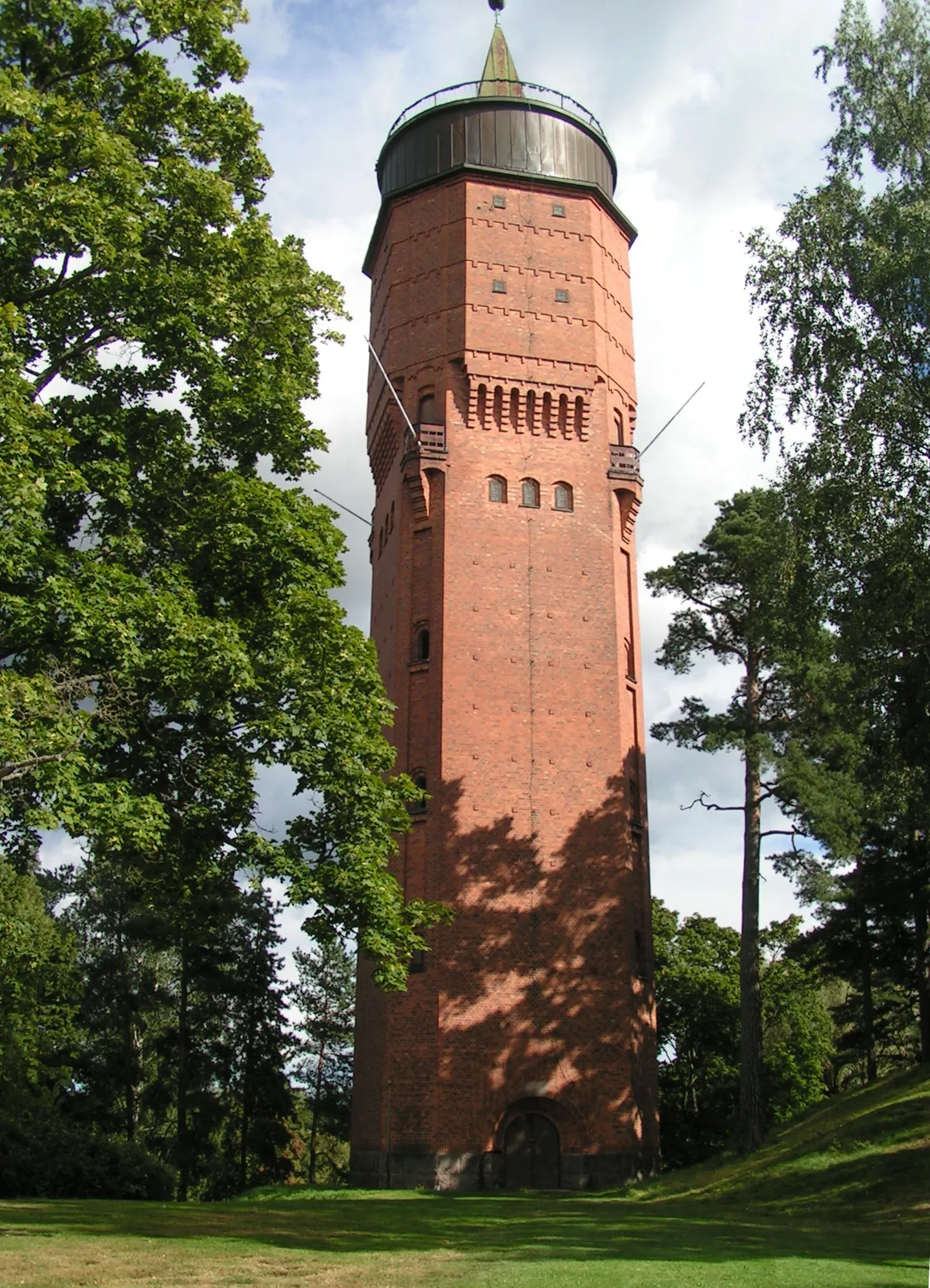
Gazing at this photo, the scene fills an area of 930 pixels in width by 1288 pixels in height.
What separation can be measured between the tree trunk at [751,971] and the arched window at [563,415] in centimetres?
770

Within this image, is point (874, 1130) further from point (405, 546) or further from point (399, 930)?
point (405, 546)

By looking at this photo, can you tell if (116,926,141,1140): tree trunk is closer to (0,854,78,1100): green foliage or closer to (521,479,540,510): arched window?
(0,854,78,1100): green foliage

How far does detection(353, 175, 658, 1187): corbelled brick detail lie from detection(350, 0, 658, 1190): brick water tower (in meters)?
0.05

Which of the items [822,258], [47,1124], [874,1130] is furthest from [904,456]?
[47,1124]

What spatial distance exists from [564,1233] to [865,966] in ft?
58.5

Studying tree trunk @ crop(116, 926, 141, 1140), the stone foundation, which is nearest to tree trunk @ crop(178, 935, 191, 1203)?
tree trunk @ crop(116, 926, 141, 1140)

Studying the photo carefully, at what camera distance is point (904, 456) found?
15.4 m

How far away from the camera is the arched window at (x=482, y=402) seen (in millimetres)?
27781

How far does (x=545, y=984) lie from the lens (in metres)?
23.5

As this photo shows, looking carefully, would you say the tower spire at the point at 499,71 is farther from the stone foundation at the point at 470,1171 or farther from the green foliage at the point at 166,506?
the stone foundation at the point at 470,1171

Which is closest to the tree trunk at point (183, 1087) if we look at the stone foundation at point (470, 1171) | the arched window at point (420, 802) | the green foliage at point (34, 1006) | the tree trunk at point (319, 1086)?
the green foliage at point (34, 1006)

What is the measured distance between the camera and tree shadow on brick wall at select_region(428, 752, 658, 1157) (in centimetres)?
2286

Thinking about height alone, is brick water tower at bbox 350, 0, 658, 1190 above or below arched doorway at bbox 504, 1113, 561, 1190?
above

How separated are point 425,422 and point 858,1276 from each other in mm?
21762
